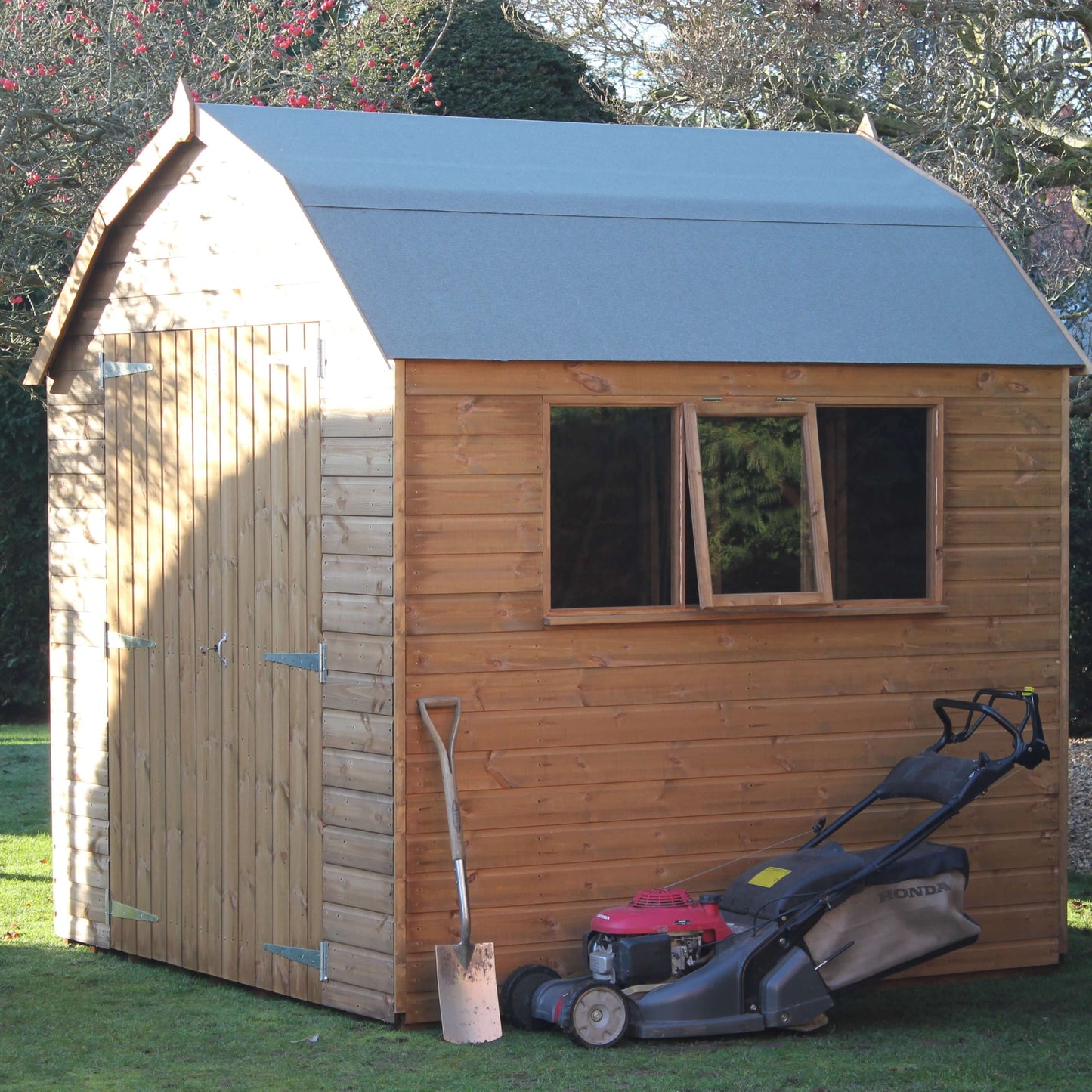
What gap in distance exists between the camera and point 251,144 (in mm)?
6762

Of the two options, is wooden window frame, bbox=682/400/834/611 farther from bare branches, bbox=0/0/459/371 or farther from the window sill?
bare branches, bbox=0/0/459/371

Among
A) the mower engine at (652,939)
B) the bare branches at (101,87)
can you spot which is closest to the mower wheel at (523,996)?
the mower engine at (652,939)

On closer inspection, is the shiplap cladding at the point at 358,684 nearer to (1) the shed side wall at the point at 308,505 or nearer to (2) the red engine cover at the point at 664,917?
(1) the shed side wall at the point at 308,505

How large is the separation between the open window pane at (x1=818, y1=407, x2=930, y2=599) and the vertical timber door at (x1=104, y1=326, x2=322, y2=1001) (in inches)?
83.9

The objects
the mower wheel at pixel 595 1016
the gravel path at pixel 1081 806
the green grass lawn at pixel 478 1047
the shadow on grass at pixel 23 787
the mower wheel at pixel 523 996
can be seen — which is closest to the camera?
the green grass lawn at pixel 478 1047

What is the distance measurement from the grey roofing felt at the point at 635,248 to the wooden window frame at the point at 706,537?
7.4 inches

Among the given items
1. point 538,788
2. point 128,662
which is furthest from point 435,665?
point 128,662

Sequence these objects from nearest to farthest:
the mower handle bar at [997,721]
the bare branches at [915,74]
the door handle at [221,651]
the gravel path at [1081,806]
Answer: the mower handle bar at [997,721] → the door handle at [221,651] → the bare branches at [915,74] → the gravel path at [1081,806]

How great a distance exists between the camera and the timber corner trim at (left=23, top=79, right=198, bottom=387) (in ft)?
22.8

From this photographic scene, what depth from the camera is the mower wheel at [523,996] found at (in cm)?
610

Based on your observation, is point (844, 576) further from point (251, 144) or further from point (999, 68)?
point (999, 68)

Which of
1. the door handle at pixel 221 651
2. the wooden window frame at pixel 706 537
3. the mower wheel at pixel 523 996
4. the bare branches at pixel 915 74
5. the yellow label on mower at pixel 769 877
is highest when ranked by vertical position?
the bare branches at pixel 915 74

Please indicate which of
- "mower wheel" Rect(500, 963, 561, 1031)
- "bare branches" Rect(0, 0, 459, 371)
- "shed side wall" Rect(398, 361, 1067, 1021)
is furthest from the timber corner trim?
"mower wheel" Rect(500, 963, 561, 1031)

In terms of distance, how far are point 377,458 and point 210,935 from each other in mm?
2354
